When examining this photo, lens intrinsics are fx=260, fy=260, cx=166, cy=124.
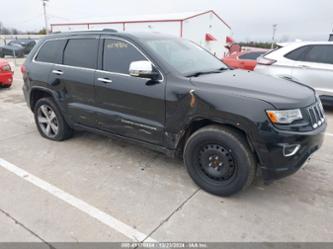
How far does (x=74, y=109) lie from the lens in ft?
12.7

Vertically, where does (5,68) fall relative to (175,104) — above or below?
below

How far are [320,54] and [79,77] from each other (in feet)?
18.1

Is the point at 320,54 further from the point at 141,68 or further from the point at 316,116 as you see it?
the point at 141,68

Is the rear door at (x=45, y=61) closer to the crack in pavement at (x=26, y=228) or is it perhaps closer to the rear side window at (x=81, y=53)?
the rear side window at (x=81, y=53)

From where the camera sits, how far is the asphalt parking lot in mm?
2354

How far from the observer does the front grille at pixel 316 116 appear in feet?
8.50

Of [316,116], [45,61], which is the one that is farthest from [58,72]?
[316,116]

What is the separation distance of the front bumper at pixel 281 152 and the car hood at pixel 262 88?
282mm

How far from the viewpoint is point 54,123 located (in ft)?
14.3

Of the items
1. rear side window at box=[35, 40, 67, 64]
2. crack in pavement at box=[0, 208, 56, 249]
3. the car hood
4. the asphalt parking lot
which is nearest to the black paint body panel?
the car hood

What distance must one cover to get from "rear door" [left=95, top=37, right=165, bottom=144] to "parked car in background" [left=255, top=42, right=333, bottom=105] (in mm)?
4122

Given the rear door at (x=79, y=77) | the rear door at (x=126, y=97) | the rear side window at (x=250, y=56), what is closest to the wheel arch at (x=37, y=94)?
the rear door at (x=79, y=77)

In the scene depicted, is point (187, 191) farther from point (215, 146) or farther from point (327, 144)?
point (327, 144)

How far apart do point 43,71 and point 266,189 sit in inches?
145
